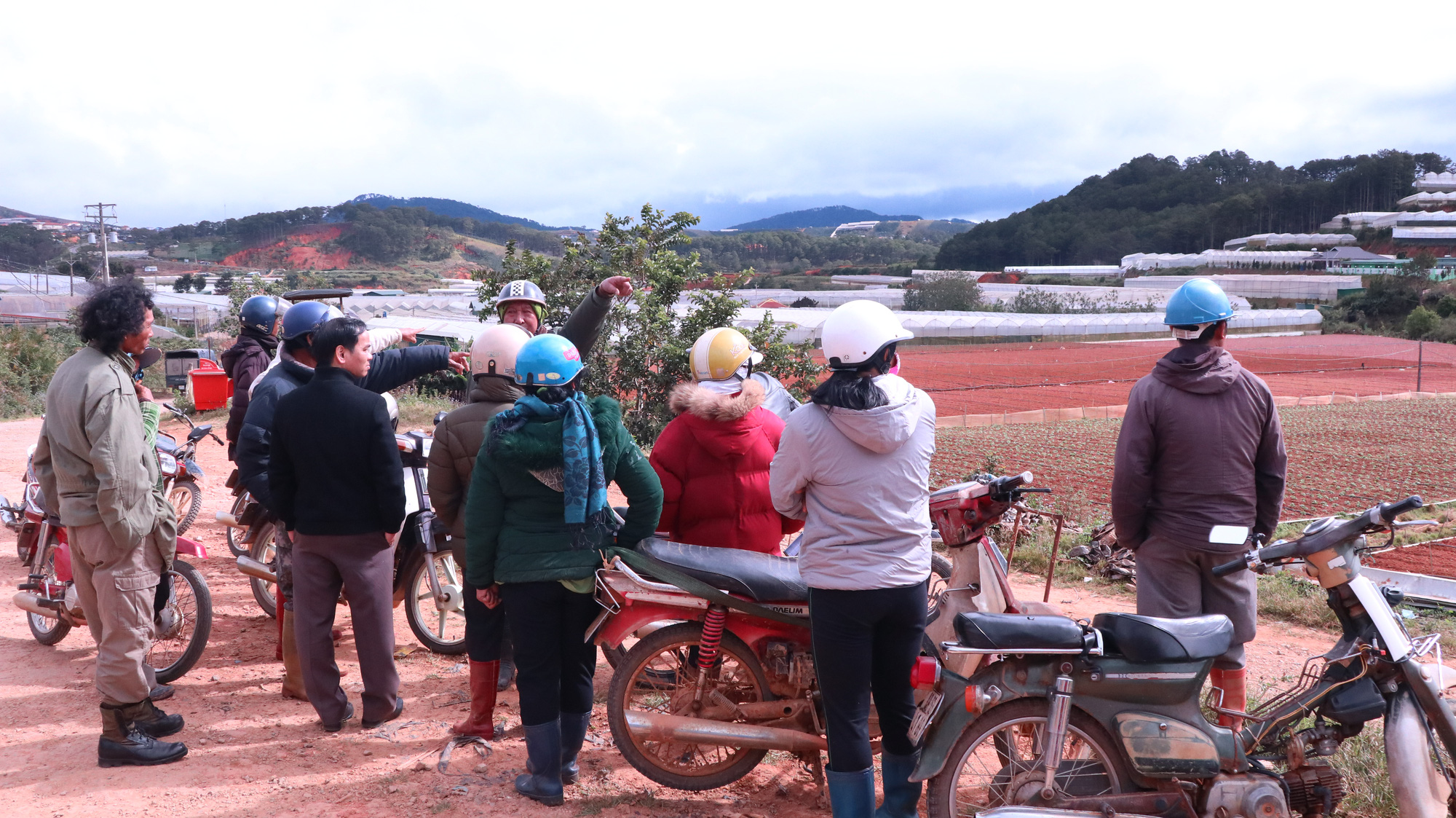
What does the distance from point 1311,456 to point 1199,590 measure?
14.3m

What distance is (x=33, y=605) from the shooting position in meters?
5.29

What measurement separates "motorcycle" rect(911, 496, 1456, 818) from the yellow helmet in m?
1.40

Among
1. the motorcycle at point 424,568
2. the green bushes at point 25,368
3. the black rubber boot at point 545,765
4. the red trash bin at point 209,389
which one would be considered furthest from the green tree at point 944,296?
the black rubber boot at point 545,765

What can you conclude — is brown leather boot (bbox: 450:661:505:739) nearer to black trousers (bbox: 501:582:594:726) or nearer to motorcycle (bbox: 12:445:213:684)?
black trousers (bbox: 501:582:594:726)

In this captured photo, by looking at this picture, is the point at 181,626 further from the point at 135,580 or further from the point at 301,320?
the point at 301,320

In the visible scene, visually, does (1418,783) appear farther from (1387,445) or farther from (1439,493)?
(1387,445)

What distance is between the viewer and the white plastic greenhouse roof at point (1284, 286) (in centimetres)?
6094

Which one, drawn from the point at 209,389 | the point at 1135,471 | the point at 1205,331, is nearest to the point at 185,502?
the point at 1135,471

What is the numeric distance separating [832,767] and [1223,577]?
161 cm

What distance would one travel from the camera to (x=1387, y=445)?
16.5 meters

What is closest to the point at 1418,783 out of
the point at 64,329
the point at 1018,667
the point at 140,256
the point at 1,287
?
the point at 1018,667

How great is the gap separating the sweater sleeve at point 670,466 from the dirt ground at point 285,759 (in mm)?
1069

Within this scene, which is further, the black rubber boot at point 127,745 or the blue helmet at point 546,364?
the black rubber boot at point 127,745

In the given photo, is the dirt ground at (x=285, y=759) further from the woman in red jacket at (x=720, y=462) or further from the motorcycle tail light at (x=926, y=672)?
the woman in red jacket at (x=720, y=462)
